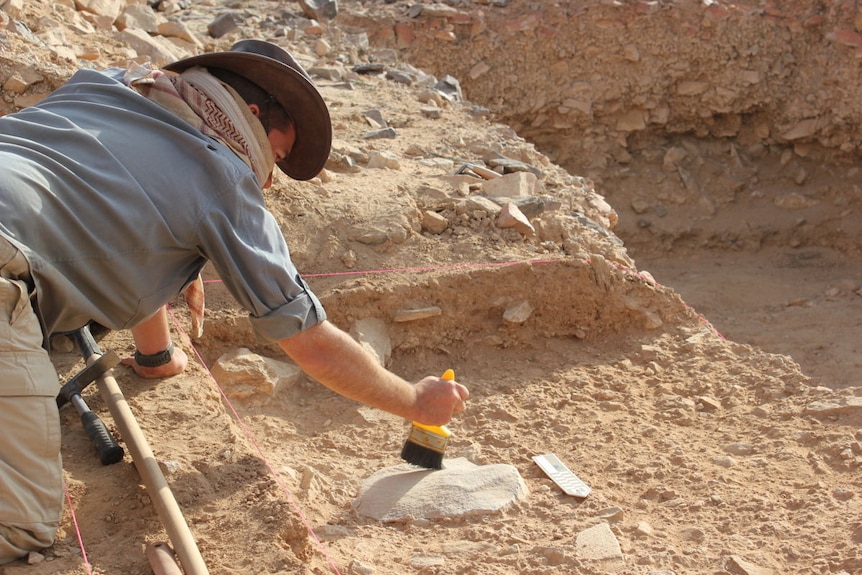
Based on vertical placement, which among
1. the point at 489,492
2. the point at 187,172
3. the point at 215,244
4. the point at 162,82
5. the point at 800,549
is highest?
the point at 162,82

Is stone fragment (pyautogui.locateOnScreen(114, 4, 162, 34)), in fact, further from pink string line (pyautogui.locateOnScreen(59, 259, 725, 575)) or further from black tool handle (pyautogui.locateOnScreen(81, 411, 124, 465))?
black tool handle (pyautogui.locateOnScreen(81, 411, 124, 465))

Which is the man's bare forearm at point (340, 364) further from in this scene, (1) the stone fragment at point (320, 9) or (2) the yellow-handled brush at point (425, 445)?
(1) the stone fragment at point (320, 9)

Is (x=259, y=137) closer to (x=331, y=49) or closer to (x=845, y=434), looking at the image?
(x=845, y=434)

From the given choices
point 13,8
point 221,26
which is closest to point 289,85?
point 13,8

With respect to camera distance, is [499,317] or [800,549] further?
[499,317]

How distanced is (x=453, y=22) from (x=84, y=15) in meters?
3.45

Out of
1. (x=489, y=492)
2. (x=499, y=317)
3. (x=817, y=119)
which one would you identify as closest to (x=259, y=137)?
(x=489, y=492)

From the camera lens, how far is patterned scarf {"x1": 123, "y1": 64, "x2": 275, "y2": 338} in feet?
8.03

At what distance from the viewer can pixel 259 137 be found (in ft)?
8.40

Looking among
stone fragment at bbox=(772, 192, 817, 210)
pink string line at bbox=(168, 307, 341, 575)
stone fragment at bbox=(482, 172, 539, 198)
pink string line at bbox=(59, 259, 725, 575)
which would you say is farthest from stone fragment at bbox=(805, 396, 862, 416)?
stone fragment at bbox=(772, 192, 817, 210)

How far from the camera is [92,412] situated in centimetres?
276

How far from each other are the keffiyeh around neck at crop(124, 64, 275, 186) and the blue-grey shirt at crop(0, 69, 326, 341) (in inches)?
2.8

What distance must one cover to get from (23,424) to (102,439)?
51cm

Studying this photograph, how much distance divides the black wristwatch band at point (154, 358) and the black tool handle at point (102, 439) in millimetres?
359
